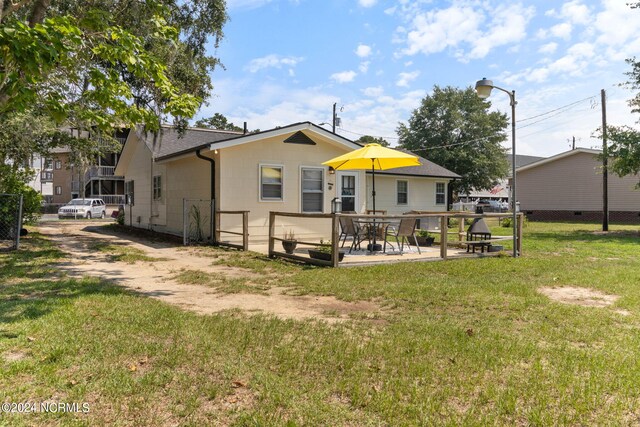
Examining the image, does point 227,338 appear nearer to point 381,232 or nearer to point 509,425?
point 509,425

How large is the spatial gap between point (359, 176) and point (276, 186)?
3.13m

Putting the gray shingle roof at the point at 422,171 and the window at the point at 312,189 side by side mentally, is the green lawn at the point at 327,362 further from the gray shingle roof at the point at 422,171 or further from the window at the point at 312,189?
the gray shingle roof at the point at 422,171

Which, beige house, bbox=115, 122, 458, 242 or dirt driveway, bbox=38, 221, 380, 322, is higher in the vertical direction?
beige house, bbox=115, 122, 458, 242

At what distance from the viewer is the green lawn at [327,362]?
2.50 metres

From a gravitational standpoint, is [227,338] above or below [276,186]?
below

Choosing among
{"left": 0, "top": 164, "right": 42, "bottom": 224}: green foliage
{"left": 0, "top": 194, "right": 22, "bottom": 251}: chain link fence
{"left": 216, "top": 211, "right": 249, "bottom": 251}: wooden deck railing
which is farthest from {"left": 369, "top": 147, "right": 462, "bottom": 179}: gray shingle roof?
{"left": 0, "top": 194, "right": 22, "bottom": 251}: chain link fence

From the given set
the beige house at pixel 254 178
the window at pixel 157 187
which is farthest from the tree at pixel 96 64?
the window at pixel 157 187

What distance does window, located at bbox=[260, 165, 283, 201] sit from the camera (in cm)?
1208

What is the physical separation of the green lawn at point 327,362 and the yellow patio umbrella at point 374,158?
431 cm

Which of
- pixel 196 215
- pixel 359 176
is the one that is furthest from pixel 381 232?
pixel 196 215

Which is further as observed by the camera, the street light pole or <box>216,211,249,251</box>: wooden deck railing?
<box>216,211,249,251</box>: wooden deck railing

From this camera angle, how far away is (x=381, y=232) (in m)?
12.7

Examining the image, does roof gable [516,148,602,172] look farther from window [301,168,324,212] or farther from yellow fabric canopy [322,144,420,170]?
yellow fabric canopy [322,144,420,170]

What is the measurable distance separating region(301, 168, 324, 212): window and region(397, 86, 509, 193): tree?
69.9 feet
